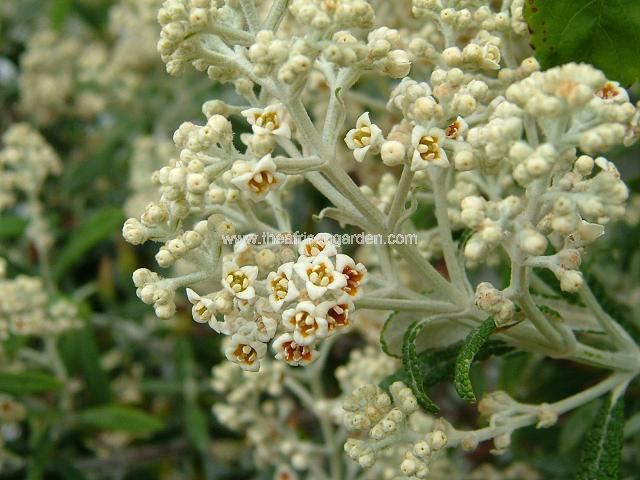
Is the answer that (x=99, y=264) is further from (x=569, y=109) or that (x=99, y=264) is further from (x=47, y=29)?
(x=569, y=109)

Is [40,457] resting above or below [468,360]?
below

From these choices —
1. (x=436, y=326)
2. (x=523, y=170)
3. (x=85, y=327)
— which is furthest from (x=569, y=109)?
(x=85, y=327)

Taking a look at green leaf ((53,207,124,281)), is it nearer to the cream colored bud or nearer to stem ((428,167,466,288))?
stem ((428,167,466,288))

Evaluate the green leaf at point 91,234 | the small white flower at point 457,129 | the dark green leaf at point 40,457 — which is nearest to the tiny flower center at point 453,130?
the small white flower at point 457,129

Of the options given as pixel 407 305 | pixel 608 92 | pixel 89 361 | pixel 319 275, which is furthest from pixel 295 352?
pixel 89 361

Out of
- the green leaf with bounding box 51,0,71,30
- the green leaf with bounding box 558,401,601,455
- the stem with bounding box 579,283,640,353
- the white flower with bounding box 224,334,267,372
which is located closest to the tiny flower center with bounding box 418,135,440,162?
the white flower with bounding box 224,334,267,372

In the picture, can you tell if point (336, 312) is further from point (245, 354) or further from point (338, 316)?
point (245, 354)
